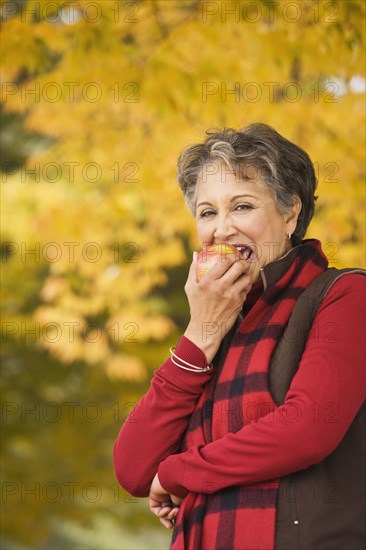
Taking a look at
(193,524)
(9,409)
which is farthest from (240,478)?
(9,409)

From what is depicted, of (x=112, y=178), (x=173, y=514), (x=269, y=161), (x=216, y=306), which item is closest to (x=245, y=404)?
(x=216, y=306)

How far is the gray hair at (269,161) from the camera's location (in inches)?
99.5

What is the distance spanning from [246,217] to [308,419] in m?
0.69

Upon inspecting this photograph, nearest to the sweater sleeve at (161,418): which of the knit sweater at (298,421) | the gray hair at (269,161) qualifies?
the knit sweater at (298,421)

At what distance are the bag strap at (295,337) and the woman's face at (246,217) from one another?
0.83 ft

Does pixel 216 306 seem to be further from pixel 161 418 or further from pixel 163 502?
pixel 163 502

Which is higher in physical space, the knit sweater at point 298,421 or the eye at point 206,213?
the eye at point 206,213

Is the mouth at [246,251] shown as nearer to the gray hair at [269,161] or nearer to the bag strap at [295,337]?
the gray hair at [269,161]

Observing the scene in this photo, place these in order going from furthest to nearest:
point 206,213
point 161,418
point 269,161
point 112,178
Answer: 1. point 112,178
2. point 206,213
3. point 269,161
4. point 161,418

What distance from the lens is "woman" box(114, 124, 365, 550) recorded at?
210 centimetres

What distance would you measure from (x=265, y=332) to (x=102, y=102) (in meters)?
4.18

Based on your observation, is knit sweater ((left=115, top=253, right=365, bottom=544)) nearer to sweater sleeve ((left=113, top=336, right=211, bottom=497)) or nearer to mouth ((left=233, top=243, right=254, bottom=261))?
sweater sleeve ((left=113, top=336, right=211, bottom=497))

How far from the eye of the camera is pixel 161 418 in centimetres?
240

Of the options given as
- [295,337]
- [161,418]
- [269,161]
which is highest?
[269,161]
